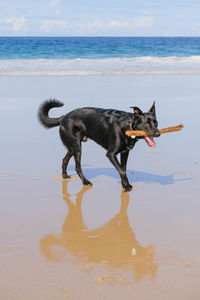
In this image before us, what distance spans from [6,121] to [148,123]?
4.80 m

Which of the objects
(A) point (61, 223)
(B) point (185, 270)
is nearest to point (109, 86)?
(A) point (61, 223)

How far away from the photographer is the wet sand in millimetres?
3107

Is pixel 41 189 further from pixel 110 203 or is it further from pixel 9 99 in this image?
pixel 9 99

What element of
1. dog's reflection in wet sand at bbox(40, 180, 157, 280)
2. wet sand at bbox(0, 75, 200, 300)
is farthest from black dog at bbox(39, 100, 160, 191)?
dog's reflection in wet sand at bbox(40, 180, 157, 280)

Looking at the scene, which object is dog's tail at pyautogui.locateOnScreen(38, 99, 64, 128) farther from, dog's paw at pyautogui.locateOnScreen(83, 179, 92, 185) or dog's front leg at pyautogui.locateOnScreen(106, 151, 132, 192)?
dog's front leg at pyautogui.locateOnScreen(106, 151, 132, 192)

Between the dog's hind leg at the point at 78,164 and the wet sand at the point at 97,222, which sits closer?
the wet sand at the point at 97,222

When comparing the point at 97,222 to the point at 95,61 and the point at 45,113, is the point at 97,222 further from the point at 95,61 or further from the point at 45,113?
the point at 95,61

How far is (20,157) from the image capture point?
6.73m

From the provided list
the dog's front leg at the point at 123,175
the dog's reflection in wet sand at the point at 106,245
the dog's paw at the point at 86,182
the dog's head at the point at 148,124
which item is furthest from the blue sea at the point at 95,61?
the dog's reflection in wet sand at the point at 106,245

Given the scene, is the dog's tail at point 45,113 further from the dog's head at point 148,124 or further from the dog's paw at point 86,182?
the dog's head at point 148,124

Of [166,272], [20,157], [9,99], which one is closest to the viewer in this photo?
[166,272]

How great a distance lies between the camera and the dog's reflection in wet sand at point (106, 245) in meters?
3.44

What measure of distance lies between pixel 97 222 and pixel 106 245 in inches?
23.4

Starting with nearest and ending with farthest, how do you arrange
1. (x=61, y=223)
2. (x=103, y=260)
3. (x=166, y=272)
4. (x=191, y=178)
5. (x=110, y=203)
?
(x=166, y=272) → (x=103, y=260) → (x=61, y=223) → (x=110, y=203) → (x=191, y=178)
